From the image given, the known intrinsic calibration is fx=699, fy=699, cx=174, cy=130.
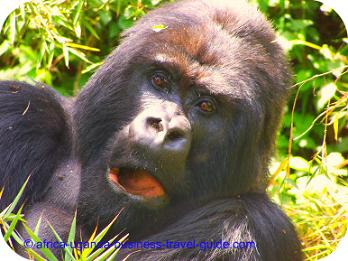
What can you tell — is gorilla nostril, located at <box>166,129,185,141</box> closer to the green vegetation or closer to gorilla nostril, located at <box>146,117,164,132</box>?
gorilla nostril, located at <box>146,117,164,132</box>

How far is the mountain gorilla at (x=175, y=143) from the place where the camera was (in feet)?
11.0

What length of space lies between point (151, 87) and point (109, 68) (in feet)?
0.99

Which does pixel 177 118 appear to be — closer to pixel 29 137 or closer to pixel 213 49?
pixel 213 49

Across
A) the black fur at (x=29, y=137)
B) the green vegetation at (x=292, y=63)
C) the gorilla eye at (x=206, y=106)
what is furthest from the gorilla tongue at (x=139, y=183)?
the green vegetation at (x=292, y=63)

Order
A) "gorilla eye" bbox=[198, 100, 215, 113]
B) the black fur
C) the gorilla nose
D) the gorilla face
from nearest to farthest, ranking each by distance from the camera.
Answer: the gorilla nose, the gorilla face, "gorilla eye" bbox=[198, 100, 215, 113], the black fur

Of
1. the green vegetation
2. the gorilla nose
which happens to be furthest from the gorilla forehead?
the green vegetation

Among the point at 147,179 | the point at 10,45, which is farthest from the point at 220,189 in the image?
the point at 10,45

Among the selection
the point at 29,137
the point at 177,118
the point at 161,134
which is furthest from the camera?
the point at 29,137

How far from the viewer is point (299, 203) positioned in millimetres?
4777

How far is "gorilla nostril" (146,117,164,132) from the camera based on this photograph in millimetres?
3184

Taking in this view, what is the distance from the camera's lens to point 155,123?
3199 millimetres

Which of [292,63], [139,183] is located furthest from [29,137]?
[292,63]

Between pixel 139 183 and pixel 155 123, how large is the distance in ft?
1.12

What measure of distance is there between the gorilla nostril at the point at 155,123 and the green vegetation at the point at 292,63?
1196 millimetres
